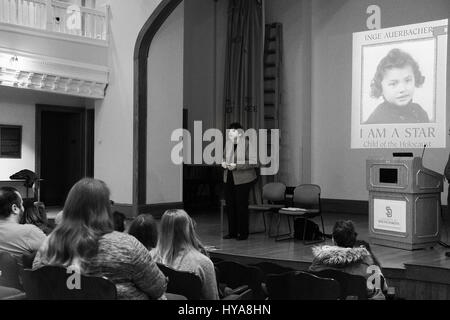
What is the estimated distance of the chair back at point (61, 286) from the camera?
2318 millimetres

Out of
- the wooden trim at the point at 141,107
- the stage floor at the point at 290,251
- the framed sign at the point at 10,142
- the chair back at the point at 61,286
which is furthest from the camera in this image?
the framed sign at the point at 10,142

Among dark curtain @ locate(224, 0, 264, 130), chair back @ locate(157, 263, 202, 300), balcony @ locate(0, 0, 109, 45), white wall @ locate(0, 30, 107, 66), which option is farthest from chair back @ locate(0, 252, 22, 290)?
dark curtain @ locate(224, 0, 264, 130)

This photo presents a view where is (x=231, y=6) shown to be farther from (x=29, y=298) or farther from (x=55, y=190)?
(x=29, y=298)

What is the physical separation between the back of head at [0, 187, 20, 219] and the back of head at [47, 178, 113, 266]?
1.21m

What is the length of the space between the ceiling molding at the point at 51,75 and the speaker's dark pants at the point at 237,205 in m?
3.69

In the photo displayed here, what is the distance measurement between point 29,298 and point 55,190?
312 inches

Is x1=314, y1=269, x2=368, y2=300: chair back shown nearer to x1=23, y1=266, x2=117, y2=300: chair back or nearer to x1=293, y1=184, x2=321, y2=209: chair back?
x1=23, y1=266, x2=117, y2=300: chair back

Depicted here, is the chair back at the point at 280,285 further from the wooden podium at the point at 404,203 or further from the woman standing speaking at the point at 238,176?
the woman standing speaking at the point at 238,176

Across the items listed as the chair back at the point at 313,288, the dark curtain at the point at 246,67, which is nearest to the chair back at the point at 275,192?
the dark curtain at the point at 246,67

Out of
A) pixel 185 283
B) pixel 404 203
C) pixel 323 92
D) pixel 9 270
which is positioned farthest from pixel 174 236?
pixel 323 92

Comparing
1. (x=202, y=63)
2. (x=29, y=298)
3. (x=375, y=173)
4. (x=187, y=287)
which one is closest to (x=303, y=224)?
(x=375, y=173)

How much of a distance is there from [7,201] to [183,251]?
1294 millimetres

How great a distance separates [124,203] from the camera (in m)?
8.98

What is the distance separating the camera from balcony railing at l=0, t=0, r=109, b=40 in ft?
26.8
